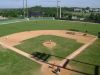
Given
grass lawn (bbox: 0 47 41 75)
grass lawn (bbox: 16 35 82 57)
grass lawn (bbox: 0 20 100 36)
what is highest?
grass lawn (bbox: 0 20 100 36)

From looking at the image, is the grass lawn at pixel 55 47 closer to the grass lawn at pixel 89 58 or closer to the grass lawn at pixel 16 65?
the grass lawn at pixel 89 58

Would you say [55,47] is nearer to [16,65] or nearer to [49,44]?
[49,44]

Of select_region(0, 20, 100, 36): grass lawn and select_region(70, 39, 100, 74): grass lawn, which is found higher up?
select_region(0, 20, 100, 36): grass lawn

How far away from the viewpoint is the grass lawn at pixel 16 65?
1359 cm

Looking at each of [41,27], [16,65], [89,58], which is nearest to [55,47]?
[89,58]

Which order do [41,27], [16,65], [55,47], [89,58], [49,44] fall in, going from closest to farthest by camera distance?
[16,65], [89,58], [55,47], [49,44], [41,27]

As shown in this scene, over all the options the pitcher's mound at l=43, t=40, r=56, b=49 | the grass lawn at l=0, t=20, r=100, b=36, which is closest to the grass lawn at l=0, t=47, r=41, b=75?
the pitcher's mound at l=43, t=40, r=56, b=49

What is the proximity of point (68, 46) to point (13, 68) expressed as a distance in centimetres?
883

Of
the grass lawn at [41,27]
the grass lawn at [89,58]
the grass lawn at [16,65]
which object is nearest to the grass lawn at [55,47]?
the grass lawn at [89,58]

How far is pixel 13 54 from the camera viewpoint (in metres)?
17.9

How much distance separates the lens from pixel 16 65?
15.0 m

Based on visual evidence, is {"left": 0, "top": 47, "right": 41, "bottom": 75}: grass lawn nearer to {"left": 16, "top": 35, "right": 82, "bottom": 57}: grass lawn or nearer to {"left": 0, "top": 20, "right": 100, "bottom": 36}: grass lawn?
{"left": 16, "top": 35, "right": 82, "bottom": 57}: grass lawn

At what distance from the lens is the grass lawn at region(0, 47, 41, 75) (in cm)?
1359

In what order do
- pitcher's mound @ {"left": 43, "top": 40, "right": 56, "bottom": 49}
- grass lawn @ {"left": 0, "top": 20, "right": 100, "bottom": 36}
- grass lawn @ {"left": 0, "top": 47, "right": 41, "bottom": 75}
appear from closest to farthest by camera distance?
grass lawn @ {"left": 0, "top": 47, "right": 41, "bottom": 75}
pitcher's mound @ {"left": 43, "top": 40, "right": 56, "bottom": 49}
grass lawn @ {"left": 0, "top": 20, "right": 100, "bottom": 36}
